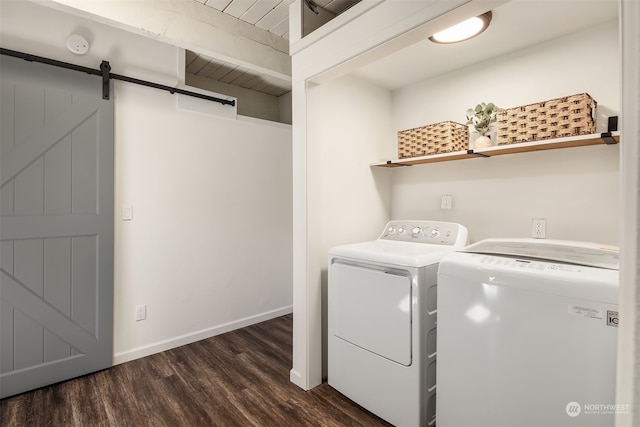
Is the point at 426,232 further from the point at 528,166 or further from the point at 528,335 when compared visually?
the point at 528,335

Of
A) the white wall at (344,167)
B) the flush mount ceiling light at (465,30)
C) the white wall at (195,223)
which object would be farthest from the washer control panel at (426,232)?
the white wall at (195,223)

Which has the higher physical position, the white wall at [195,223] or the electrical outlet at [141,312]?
the white wall at [195,223]

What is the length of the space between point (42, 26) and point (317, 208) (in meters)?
2.22

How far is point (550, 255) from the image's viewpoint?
5.02ft

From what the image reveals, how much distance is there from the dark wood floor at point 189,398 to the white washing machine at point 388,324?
0.19 meters

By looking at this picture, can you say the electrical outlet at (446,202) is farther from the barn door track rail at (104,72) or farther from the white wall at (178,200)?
the barn door track rail at (104,72)

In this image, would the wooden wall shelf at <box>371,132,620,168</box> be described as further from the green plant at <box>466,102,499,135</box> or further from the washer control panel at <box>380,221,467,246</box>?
the washer control panel at <box>380,221,467,246</box>

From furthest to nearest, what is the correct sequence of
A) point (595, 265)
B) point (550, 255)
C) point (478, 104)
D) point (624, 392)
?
point (478, 104), point (550, 255), point (595, 265), point (624, 392)

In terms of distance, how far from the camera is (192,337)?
9.61 feet

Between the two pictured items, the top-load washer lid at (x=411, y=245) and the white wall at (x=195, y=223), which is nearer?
the top-load washer lid at (x=411, y=245)

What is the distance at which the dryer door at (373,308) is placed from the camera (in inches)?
69.3

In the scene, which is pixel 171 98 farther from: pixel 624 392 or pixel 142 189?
pixel 624 392

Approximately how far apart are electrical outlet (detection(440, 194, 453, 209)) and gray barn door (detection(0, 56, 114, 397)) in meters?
2.53

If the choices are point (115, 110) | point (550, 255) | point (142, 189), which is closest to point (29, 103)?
point (115, 110)
